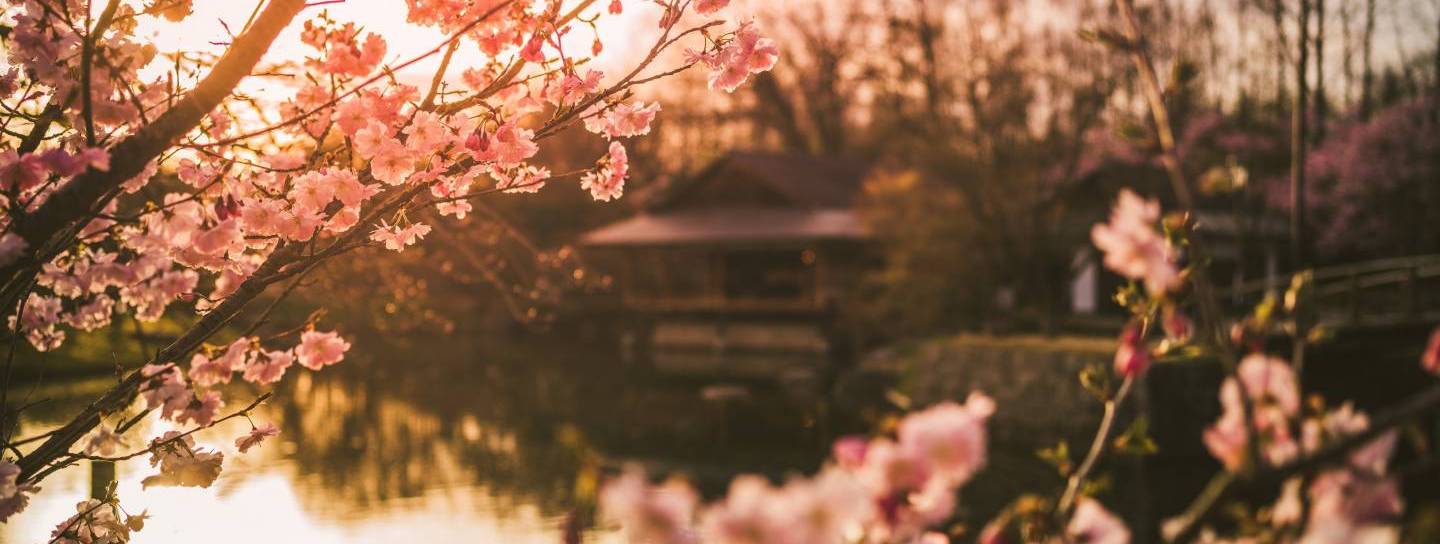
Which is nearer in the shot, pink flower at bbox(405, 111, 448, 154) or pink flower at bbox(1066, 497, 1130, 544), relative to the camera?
pink flower at bbox(1066, 497, 1130, 544)

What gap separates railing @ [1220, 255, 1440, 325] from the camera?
64.1 ft

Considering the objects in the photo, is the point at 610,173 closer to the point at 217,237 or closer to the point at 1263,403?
the point at 217,237

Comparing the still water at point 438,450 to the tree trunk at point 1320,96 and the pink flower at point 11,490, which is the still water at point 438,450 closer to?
the pink flower at point 11,490

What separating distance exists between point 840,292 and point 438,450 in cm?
1558

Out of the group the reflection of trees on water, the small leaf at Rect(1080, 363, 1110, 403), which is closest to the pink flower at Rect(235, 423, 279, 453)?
the small leaf at Rect(1080, 363, 1110, 403)

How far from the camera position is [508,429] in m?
18.6

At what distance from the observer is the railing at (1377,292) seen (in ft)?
64.1

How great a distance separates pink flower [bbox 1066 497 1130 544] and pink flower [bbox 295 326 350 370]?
9.66ft

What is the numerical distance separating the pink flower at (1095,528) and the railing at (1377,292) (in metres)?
14.0

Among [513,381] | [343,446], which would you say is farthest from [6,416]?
[513,381]

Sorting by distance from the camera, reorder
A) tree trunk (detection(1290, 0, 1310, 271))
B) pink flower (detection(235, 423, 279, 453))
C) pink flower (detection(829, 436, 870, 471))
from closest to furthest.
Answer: pink flower (detection(829, 436, 870, 471))
pink flower (detection(235, 423, 279, 453))
tree trunk (detection(1290, 0, 1310, 271))

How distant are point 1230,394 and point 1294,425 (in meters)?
0.14

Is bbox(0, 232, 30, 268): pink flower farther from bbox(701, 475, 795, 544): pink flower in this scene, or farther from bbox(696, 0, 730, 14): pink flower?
bbox(696, 0, 730, 14): pink flower

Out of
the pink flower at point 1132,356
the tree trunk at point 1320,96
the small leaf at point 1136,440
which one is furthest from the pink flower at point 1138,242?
the tree trunk at point 1320,96
